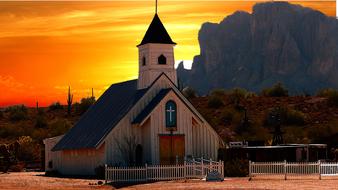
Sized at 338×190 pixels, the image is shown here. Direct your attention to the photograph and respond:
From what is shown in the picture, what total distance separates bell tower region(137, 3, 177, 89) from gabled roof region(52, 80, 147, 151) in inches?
50.4

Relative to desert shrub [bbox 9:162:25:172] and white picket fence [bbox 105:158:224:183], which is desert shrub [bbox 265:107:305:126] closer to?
desert shrub [bbox 9:162:25:172]

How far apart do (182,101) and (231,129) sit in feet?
112

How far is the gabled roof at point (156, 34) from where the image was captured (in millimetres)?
55750

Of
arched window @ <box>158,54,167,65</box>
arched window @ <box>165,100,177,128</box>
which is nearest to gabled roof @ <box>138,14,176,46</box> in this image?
arched window @ <box>158,54,167,65</box>

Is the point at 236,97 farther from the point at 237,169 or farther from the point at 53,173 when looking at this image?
the point at 237,169

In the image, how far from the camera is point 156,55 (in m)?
55.5

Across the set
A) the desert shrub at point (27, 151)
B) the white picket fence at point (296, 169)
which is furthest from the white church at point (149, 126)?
the desert shrub at point (27, 151)

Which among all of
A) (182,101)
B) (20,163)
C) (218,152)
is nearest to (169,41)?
(182,101)

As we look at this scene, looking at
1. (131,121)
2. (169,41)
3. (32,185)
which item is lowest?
(32,185)

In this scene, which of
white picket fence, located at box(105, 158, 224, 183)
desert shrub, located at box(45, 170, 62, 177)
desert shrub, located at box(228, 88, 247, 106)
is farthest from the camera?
desert shrub, located at box(228, 88, 247, 106)

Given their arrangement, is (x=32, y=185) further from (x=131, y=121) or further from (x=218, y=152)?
(x=218, y=152)

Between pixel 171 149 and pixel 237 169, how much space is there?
204 inches

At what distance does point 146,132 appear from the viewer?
2078 inches

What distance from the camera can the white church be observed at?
52250 mm
